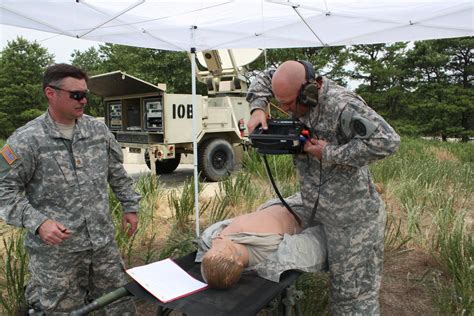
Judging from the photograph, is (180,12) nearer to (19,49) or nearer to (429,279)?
(429,279)

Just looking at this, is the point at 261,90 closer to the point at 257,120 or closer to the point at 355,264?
the point at 257,120

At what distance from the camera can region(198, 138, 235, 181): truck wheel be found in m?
7.52

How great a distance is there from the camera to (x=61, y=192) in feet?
7.00

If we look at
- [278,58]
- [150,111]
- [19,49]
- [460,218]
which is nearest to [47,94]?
[460,218]

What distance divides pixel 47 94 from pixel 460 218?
3.29m

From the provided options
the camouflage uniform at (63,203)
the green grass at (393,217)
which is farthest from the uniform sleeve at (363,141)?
the camouflage uniform at (63,203)

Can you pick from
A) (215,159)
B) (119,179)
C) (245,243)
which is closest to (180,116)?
(215,159)

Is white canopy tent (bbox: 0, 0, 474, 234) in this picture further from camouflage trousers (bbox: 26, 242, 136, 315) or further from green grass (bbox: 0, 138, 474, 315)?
camouflage trousers (bbox: 26, 242, 136, 315)

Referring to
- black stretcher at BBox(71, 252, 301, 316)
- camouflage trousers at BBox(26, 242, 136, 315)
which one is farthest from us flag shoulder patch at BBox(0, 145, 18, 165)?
black stretcher at BBox(71, 252, 301, 316)

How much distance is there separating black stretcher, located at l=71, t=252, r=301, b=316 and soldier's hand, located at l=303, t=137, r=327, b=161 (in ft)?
2.07

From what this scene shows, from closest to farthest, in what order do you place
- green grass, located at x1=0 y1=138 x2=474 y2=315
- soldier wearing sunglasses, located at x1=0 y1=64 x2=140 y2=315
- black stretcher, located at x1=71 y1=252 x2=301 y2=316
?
black stretcher, located at x1=71 y1=252 x2=301 y2=316 < soldier wearing sunglasses, located at x1=0 y1=64 x2=140 y2=315 < green grass, located at x1=0 y1=138 x2=474 y2=315

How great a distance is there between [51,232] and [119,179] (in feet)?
2.09

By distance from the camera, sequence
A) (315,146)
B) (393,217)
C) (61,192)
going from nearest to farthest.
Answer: (315,146)
(61,192)
(393,217)

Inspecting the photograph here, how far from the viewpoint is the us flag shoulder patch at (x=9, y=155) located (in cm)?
201
